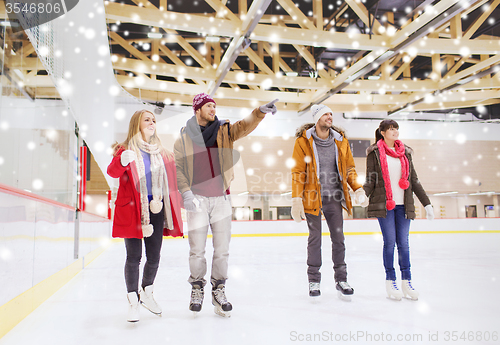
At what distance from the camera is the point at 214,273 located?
1.95m

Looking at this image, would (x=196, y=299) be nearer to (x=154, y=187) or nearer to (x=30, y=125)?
(x=154, y=187)

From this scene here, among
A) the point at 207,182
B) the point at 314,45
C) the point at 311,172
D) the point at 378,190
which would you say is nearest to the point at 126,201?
the point at 207,182

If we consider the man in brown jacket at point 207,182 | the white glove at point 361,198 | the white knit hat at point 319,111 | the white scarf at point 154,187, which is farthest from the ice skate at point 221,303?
the white knit hat at point 319,111

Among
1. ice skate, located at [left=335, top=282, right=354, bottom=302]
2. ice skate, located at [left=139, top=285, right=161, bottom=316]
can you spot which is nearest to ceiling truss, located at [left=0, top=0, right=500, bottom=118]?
ice skate, located at [left=139, top=285, right=161, bottom=316]

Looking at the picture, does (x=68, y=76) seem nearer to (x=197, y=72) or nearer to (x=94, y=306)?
(x=94, y=306)

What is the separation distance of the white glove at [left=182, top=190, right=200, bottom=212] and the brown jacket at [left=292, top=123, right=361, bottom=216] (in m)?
0.68

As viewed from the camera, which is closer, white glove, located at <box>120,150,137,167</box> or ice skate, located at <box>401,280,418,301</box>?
white glove, located at <box>120,150,137,167</box>

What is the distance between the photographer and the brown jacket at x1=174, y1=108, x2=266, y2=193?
6.44 feet

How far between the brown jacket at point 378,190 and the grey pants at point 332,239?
0.20 meters

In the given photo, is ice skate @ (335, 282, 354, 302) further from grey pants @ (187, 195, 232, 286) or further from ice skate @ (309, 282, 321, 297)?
grey pants @ (187, 195, 232, 286)

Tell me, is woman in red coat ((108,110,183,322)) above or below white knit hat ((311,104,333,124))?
below

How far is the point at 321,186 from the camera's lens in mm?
2307

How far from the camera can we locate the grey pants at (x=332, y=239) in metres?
2.27

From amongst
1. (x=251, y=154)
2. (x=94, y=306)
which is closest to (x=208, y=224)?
(x=94, y=306)
